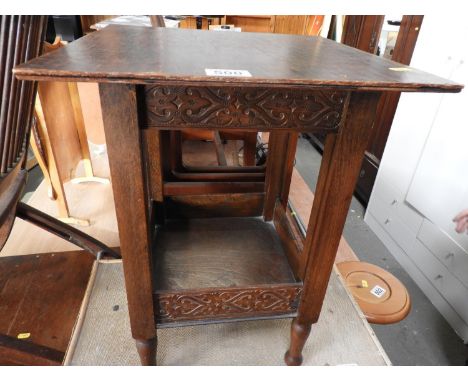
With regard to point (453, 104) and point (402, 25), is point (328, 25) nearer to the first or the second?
point (402, 25)

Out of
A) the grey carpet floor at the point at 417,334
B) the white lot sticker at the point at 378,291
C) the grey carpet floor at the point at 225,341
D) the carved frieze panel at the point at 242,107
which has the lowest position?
the grey carpet floor at the point at 417,334

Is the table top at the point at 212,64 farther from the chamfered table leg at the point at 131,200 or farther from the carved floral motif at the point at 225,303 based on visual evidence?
the carved floral motif at the point at 225,303

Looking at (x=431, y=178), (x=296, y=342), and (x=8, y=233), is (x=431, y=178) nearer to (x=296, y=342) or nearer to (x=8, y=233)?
(x=296, y=342)

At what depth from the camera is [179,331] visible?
962 millimetres

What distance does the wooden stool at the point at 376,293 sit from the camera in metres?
1.11

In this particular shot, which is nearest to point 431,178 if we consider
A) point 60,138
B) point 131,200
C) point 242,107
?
point 242,107

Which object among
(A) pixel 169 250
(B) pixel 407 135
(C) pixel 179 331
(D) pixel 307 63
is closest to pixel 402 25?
(B) pixel 407 135

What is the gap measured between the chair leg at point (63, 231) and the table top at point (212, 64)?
2.14 ft

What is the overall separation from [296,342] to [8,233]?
752 mm

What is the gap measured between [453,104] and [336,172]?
39.0 inches

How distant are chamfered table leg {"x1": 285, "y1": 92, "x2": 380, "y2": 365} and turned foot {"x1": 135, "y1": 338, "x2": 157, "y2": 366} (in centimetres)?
34

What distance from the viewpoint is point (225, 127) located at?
556mm

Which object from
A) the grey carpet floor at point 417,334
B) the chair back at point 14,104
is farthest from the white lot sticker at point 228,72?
the grey carpet floor at point 417,334

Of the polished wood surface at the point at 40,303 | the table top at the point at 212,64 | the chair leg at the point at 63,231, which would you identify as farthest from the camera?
the chair leg at the point at 63,231
